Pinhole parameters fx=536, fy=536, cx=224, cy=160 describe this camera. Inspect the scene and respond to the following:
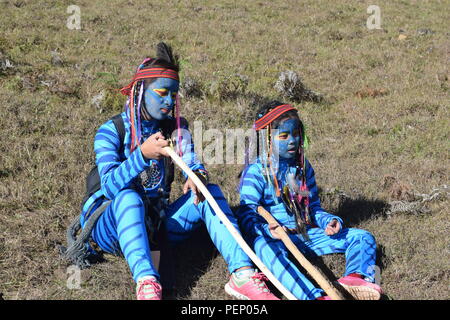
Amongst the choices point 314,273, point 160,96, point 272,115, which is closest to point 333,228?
point 314,273

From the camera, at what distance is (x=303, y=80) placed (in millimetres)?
9836

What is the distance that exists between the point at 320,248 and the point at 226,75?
17.3 ft

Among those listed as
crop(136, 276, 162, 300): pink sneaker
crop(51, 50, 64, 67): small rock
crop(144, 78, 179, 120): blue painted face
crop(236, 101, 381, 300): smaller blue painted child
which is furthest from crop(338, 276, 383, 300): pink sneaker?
crop(51, 50, 64, 67): small rock

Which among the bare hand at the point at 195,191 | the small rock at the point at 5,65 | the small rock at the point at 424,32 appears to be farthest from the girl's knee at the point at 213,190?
the small rock at the point at 424,32

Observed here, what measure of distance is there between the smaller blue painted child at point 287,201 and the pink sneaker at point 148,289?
925 millimetres

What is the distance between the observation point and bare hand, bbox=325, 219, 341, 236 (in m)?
4.15

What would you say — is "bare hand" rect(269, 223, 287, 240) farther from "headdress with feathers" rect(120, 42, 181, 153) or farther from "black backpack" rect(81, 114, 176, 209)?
"headdress with feathers" rect(120, 42, 181, 153)

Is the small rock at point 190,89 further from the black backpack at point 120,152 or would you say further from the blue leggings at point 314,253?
the blue leggings at point 314,253

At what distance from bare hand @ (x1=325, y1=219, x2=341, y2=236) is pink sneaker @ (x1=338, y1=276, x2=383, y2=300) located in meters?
0.44

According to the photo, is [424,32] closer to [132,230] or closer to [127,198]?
[127,198]

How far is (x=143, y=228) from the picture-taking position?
3.66 meters
